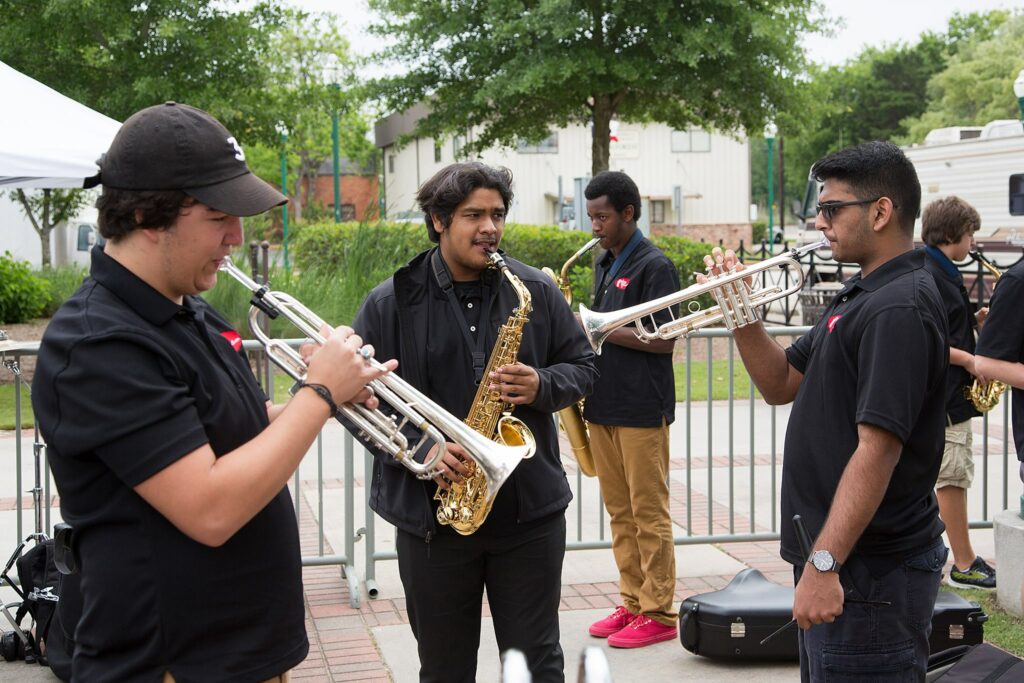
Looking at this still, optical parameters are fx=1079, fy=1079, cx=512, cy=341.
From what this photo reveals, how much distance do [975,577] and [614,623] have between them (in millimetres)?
2190

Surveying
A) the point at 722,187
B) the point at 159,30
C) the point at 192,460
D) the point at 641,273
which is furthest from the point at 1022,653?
the point at 722,187

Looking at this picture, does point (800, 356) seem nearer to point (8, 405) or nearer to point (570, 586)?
point (570, 586)

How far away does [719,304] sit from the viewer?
147 inches

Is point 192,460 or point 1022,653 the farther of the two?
point 1022,653

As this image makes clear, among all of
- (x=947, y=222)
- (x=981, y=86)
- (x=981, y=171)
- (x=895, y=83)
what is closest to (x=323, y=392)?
(x=947, y=222)

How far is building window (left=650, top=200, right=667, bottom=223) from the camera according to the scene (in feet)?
149

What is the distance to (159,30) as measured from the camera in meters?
14.4

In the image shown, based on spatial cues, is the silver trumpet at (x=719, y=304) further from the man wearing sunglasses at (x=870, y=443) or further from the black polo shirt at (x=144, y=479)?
the black polo shirt at (x=144, y=479)

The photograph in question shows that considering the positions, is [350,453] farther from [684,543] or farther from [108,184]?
[108,184]

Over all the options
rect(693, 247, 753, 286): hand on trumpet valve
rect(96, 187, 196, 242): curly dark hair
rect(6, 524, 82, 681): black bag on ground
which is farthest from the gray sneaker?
rect(96, 187, 196, 242): curly dark hair

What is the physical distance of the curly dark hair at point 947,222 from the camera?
243 inches

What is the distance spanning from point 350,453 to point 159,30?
10.4m

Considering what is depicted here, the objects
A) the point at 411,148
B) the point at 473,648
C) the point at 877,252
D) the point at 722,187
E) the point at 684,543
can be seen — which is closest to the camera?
the point at 877,252

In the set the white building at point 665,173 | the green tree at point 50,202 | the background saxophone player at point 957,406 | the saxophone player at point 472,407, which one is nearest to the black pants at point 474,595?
the saxophone player at point 472,407
